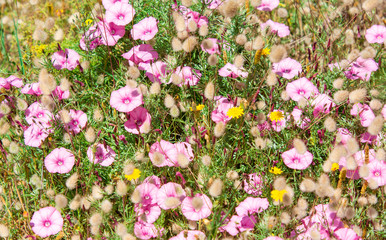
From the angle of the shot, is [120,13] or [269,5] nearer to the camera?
[120,13]

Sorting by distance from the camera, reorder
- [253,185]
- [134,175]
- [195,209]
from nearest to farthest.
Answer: [195,209], [134,175], [253,185]

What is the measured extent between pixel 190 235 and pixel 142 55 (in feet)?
3.63

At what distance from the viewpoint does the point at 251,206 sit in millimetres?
2078

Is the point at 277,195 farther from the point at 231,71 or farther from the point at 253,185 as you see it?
the point at 231,71

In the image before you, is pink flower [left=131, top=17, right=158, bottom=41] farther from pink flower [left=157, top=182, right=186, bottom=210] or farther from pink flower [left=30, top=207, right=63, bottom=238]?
pink flower [left=30, top=207, right=63, bottom=238]

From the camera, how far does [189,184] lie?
7.54 ft

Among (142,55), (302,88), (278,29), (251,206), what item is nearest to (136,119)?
(142,55)

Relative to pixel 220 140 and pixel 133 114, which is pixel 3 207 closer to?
pixel 133 114

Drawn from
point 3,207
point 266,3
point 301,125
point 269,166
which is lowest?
point 3,207

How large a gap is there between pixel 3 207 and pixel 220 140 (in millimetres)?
1259

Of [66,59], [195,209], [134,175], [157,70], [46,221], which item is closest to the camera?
[195,209]

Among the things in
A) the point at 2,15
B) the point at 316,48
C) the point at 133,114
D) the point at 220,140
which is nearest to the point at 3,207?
the point at 133,114

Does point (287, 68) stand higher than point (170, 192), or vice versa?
point (287, 68)

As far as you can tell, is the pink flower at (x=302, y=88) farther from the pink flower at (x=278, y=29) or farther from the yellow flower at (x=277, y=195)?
the yellow flower at (x=277, y=195)
